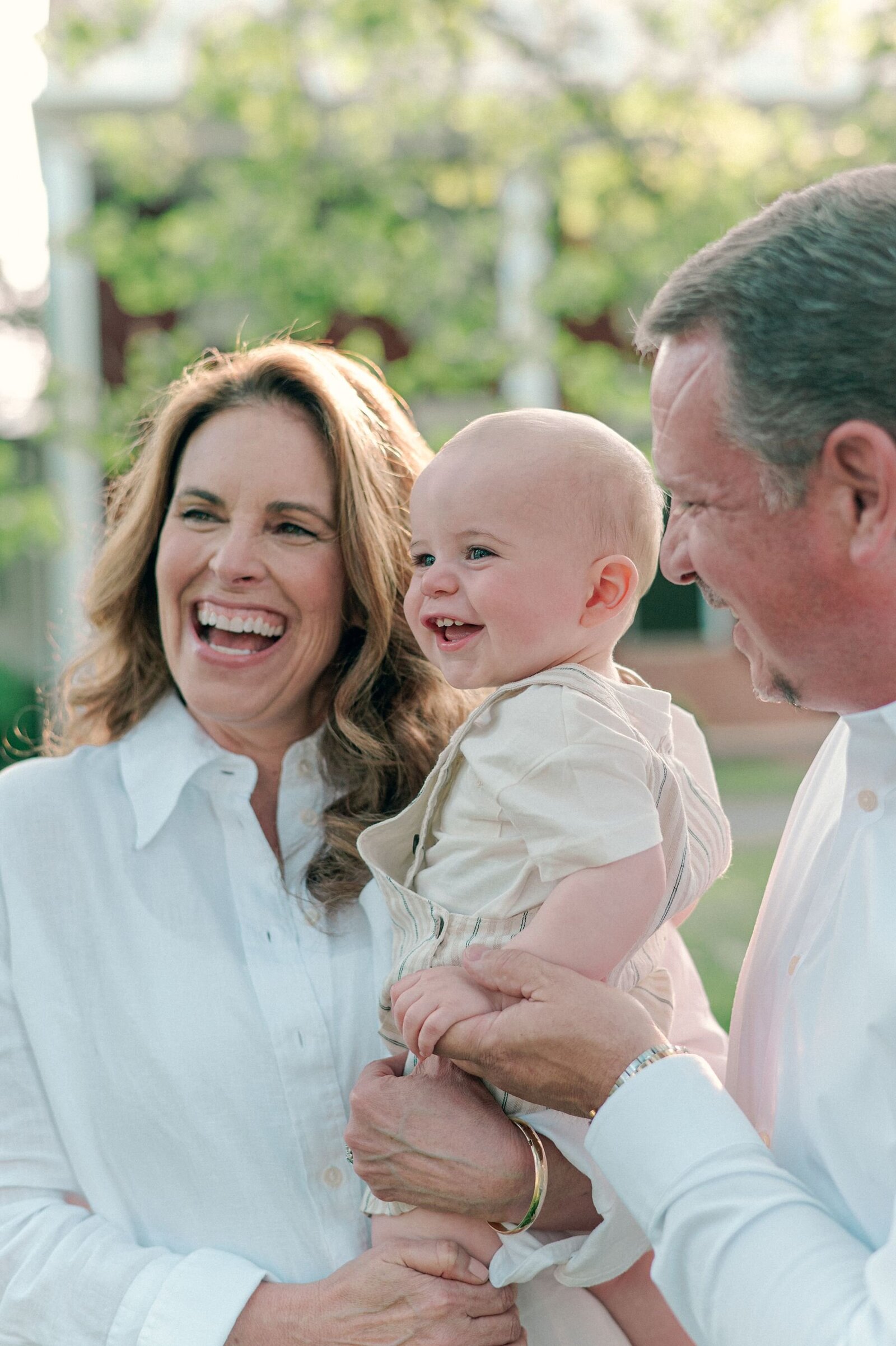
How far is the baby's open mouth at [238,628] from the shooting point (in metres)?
2.56

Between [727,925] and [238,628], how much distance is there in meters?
7.38

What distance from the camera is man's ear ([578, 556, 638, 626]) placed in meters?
2.03

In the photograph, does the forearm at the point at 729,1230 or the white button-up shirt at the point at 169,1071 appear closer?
the forearm at the point at 729,1230

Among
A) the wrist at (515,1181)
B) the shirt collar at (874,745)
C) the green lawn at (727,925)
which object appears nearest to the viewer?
the shirt collar at (874,745)

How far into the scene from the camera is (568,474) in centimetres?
200

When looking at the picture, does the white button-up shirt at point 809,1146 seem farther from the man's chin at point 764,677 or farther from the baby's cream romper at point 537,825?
the baby's cream romper at point 537,825

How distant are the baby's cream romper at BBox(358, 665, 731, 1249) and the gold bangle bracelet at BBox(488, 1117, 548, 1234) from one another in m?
0.04

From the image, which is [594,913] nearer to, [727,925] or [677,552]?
[677,552]

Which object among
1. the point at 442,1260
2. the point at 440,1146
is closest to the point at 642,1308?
the point at 442,1260

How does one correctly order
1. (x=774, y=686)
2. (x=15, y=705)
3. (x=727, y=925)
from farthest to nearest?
(x=15, y=705)
(x=727, y=925)
(x=774, y=686)

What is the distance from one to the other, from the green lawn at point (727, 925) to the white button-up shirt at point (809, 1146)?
523 cm

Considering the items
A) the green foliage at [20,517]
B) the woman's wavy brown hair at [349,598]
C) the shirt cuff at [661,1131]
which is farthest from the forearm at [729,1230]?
the green foliage at [20,517]

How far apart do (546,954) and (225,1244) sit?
809mm

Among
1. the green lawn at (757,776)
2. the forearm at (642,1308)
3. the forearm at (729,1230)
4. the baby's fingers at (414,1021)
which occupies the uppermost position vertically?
the baby's fingers at (414,1021)
